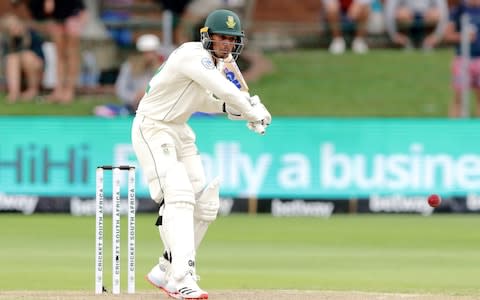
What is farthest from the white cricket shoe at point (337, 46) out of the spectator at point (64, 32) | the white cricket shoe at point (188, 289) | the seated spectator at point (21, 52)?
the white cricket shoe at point (188, 289)

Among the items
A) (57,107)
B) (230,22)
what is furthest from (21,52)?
(230,22)

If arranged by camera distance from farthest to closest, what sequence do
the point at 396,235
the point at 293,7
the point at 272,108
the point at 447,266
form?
→ 1. the point at 293,7
2. the point at 272,108
3. the point at 396,235
4. the point at 447,266

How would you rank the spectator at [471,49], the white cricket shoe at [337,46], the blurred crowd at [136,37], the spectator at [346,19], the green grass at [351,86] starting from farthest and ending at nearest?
the white cricket shoe at [337,46]
the spectator at [346,19]
the green grass at [351,86]
the blurred crowd at [136,37]
the spectator at [471,49]

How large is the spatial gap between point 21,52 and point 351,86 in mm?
5125

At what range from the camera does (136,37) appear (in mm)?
20219

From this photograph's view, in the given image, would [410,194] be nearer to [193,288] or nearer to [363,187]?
[363,187]

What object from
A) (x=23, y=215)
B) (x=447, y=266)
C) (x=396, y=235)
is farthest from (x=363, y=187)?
(x=447, y=266)

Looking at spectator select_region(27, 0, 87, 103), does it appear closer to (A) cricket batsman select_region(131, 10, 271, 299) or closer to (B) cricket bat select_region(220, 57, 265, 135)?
(A) cricket batsman select_region(131, 10, 271, 299)

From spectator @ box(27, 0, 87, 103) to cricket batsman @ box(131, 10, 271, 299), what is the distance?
1099 centimetres

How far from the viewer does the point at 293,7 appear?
24312 millimetres

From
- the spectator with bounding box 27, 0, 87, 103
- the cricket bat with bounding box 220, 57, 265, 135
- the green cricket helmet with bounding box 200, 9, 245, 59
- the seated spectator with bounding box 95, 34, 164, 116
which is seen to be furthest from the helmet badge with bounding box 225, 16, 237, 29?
A: the spectator with bounding box 27, 0, 87, 103

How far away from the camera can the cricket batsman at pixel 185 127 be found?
8.87 meters

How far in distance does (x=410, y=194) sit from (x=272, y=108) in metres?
3.19

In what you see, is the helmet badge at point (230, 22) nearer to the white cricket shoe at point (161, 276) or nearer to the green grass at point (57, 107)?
the white cricket shoe at point (161, 276)
